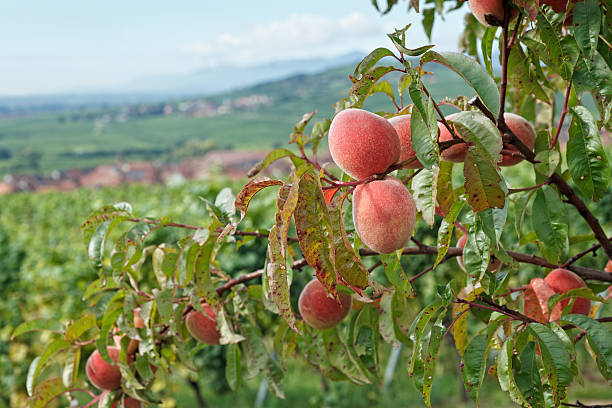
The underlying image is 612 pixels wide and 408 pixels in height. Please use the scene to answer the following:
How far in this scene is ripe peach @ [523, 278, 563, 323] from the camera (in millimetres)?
871

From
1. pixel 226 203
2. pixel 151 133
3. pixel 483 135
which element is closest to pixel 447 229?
pixel 483 135

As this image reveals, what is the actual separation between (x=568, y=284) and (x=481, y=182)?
0.39 m

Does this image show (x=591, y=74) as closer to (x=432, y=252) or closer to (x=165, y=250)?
(x=432, y=252)

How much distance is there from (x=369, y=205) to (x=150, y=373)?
661 mm

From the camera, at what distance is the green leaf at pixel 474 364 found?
30.6 inches

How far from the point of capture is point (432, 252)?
3.26ft

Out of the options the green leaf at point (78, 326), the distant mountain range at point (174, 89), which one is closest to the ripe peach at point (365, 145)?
the green leaf at point (78, 326)

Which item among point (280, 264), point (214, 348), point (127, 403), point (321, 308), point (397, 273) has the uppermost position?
point (280, 264)

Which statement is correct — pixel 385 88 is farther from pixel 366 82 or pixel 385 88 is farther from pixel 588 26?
pixel 588 26

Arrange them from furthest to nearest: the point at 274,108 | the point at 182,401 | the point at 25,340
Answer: the point at 274,108 < the point at 182,401 < the point at 25,340

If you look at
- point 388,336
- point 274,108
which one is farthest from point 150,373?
point 274,108

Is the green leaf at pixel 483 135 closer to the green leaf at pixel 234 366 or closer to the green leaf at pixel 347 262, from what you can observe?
the green leaf at pixel 347 262

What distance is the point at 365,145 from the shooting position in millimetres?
653

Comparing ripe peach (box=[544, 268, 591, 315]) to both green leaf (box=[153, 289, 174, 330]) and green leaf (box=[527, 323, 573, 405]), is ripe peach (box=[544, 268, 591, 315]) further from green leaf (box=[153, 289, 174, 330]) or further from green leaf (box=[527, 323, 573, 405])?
green leaf (box=[153, 289, 174, 330])
